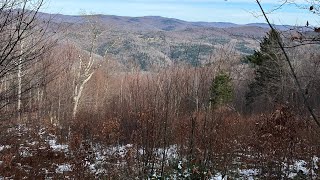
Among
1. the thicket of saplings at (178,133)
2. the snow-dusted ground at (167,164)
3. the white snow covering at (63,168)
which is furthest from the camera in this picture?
the white snow covering at (63,168)

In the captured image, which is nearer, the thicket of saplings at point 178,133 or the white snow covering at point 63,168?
the thicket of saplings at point 178,133

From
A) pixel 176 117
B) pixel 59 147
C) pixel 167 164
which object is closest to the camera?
pixel 176 117

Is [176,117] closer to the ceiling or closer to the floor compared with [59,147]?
closer to the ceiling

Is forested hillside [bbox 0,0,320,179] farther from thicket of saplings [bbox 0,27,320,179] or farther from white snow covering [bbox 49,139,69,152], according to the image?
white snow covering [bbox 49,139,69,152]

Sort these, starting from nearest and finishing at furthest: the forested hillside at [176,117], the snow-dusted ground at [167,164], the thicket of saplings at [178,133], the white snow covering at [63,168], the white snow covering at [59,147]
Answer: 1. the forested hillside at [176,117]
2. the thicket of saplings at [178,133]
3. the snow-dusted ground at [167,164]
4. the white snow covering at [63,168]
5. the white snow covering at [59,147]

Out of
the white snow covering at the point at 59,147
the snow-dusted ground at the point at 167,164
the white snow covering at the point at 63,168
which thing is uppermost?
the snow-dusted ground at the point at 167,164

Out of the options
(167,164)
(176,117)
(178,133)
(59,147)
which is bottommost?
(59,147)

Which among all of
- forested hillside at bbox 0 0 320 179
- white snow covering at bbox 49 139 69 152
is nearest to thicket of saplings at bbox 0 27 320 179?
forested hillside at bbox 0 0 320 179

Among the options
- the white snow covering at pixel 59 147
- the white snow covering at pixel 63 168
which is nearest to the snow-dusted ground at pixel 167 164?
the white snow covering at pixel 63 168

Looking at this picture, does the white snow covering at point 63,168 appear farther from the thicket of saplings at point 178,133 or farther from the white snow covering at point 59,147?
the white snow covering at point 59,147

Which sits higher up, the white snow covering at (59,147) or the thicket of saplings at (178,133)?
the thicket of saplings at (178,133)

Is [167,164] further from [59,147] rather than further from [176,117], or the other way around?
[59,147]

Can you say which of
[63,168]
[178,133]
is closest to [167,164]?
[178,133]

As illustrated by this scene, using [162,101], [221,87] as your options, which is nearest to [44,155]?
[162,101]
